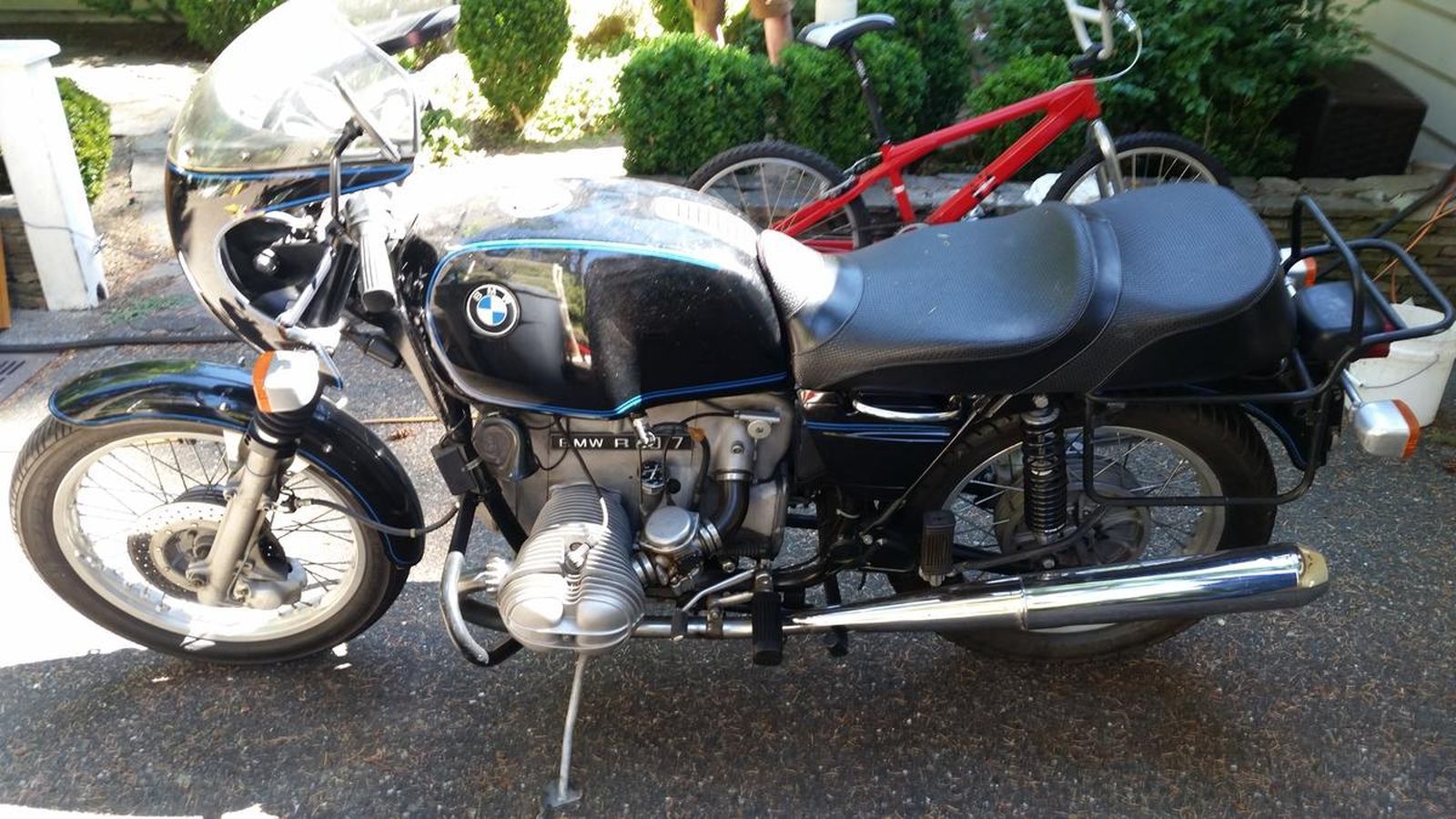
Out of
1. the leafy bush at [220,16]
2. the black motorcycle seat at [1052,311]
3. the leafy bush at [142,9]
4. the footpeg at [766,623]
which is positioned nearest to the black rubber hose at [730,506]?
the footpeg at [766,623]

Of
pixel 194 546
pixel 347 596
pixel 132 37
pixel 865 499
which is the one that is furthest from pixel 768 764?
pixel 132 37

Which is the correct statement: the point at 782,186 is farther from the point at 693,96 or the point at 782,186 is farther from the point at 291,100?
the point at 291,100

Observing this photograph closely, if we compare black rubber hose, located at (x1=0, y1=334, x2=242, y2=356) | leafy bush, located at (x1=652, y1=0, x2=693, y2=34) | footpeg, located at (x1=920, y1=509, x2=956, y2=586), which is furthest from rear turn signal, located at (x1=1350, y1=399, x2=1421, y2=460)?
leafy bush, located at (x1=652, y1=0, x2=693, y2=34)

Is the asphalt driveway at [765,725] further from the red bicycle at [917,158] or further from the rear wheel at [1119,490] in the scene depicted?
the red bicycle at [917,158]

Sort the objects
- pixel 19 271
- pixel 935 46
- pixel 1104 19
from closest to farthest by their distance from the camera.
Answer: pixel 1104 19
pixel 19 271
pixel 935 46

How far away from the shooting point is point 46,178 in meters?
4.21

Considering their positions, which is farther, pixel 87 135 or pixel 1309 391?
pixel 87 135

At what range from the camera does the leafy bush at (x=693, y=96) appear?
4.71 m

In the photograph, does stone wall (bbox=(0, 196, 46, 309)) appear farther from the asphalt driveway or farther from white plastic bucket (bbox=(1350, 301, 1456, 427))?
white plastic bucket (bbox=(1350, 301, 1456, 427))

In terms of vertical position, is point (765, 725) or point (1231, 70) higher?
point (1231, 70)

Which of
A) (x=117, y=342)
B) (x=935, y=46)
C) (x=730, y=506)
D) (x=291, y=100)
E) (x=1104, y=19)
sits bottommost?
(x=117, y=342)

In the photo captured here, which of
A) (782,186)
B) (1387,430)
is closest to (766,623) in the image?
(1387,430)

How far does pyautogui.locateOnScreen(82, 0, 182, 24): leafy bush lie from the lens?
808 centimetres

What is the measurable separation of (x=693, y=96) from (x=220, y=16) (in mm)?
4304
